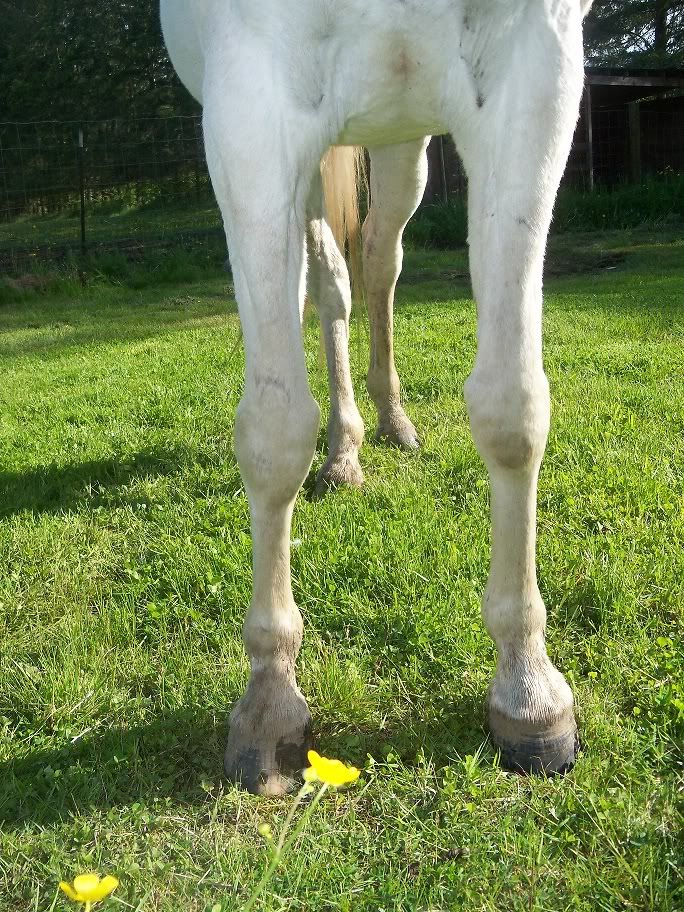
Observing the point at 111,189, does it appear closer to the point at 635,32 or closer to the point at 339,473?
the point at 339,473

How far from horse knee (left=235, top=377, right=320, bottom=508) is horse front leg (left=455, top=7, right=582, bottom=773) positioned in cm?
31

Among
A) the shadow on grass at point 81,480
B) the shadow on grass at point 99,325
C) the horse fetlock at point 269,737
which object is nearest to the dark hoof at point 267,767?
the horse fetlock at point 269,737

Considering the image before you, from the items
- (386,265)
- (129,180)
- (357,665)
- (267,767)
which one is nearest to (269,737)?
(267,767)

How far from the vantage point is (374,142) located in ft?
5.74

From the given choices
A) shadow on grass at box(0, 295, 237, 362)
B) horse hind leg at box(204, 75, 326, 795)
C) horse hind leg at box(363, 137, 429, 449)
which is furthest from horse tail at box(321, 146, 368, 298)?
shadow on grass at box(0, 295, 237, 362)

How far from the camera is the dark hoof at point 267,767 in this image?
153cm

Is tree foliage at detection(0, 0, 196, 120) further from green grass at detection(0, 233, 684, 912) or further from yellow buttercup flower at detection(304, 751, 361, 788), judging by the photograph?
yellow buttercup flower at detection(304, 751, 361, 788)

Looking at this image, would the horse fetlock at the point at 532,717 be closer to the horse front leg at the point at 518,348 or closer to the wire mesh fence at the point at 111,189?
the horse front leg at the point at 518,348

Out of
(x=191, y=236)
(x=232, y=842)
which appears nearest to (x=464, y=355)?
(x=232, y=842)

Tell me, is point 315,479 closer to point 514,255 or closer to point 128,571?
point 128,571

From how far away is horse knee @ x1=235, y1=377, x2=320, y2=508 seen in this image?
154 centimetres

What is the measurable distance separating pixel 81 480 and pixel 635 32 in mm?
22938

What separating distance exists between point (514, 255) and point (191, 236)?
10467 millimetres

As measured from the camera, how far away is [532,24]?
1.40m
